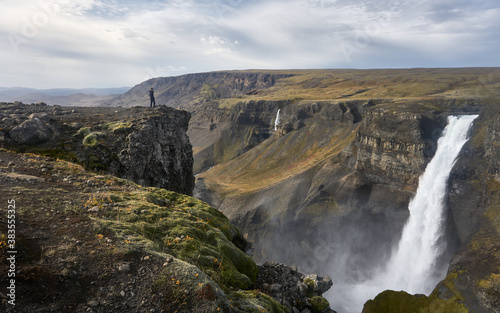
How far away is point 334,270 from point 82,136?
55.9 m

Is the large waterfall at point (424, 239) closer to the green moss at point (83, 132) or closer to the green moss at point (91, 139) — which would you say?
the green moss at point (91, 139)

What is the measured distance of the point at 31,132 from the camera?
19734mm

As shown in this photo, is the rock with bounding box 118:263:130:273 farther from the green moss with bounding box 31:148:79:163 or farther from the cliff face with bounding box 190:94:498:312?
the cliff face with bounding box 190:94:498:312

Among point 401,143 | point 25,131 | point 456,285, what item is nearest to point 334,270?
point 456,285

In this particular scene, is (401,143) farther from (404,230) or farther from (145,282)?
(145,282)

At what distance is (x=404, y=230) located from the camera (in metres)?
55.1

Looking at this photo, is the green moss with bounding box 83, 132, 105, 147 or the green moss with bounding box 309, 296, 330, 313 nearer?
the green moss with bounding box 309, 296, 330, 313

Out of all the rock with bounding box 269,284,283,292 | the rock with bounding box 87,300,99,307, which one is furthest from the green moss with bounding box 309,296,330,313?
the rock with bounding box 87,300,99,307

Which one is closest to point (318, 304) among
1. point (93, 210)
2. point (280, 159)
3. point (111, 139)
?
point (93, 210)

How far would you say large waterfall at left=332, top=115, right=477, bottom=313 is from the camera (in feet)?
160

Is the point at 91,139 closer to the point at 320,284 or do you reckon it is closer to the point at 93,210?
the point at 93,210

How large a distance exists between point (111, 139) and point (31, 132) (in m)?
5.91

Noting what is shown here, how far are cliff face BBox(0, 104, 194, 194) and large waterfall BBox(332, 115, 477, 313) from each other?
140 feet

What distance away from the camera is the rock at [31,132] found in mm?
19016
